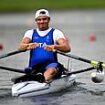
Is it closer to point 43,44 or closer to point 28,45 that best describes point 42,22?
point 43,44

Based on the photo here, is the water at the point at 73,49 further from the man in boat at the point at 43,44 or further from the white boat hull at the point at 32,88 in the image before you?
the man in boat at the point at 43,44

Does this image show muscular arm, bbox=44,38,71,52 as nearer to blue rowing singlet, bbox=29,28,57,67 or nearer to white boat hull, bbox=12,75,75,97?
blue rowing singlet, bbox=29,28,57,67

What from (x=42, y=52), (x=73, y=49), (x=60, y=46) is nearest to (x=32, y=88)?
(x=42, y=52)

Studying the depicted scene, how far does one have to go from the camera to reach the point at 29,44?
52.7 ft

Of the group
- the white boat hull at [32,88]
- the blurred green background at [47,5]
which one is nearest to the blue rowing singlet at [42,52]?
the white boat hull at [32,88]

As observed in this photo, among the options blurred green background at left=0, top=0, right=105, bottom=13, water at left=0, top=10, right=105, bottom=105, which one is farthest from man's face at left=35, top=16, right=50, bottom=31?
blurred green background at left=0, top=0, right=105, bottom=13

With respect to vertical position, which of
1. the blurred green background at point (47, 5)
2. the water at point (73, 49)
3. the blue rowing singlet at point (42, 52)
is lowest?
the water at point (73, 49)

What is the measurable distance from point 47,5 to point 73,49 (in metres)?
35.7

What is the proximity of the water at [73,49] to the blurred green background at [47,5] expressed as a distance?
5167mm

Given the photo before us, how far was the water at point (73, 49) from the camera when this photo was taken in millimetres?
14953

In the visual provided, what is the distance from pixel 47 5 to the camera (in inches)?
2452

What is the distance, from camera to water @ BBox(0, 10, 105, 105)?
49.1ft

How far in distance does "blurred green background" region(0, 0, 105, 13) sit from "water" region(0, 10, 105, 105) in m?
5.17

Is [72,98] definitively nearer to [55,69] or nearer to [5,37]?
[55,69]
